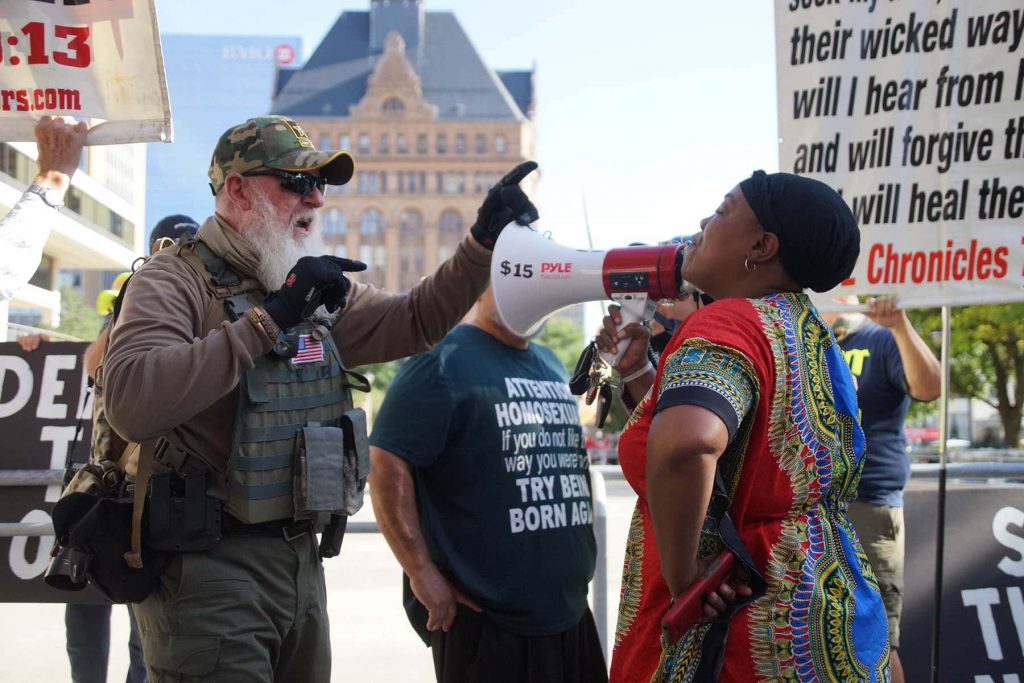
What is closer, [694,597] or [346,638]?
[694,597]

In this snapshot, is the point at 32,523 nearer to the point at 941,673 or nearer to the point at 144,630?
the point at 144,630

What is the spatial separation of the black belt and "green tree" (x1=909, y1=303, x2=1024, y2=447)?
24.1 meters

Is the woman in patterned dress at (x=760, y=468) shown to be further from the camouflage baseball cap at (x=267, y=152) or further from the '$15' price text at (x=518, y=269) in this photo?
the camouflage baseball cap at (x=267, y=152)

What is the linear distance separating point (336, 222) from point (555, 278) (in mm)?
106204

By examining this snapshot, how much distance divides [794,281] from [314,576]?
148 centimetres

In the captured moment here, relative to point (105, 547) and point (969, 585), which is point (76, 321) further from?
point (105, 547)

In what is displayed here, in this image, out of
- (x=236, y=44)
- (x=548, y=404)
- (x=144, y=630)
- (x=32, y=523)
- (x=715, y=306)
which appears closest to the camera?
(x=715, y=306)

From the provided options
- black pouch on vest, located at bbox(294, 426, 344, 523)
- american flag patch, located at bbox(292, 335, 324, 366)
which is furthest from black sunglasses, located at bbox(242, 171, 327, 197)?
black pouch on vest, located at bbox(294, 426, 344, 523)

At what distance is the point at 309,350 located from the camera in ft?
9.14

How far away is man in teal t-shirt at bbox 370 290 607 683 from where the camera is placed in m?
3.25

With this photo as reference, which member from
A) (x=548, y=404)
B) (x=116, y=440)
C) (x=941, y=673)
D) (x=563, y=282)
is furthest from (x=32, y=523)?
(x=941, y=673)

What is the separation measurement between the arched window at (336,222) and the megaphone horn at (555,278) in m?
105

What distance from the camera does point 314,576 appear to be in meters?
2.81

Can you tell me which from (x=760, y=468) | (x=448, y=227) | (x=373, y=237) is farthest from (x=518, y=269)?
(x=373, y=237)
